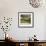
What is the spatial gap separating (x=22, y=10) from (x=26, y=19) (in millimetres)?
367

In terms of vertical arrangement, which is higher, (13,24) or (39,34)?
(13,24)

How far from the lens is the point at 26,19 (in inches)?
199

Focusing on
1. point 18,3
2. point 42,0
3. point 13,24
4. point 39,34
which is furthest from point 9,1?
point 39,34

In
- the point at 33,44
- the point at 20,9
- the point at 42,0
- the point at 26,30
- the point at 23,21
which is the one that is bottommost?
the point at 33,44

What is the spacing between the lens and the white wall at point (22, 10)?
500 centimetres

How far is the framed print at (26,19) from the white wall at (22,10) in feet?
0.37

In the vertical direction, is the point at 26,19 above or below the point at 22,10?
below

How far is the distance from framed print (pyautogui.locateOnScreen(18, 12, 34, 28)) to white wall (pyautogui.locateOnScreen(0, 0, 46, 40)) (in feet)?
0.37

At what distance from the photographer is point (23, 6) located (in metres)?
5.03

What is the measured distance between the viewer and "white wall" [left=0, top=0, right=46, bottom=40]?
5.00 m

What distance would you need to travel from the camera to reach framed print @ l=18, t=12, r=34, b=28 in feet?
16.5

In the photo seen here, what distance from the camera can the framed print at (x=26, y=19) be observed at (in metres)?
5.02

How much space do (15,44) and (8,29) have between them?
3.53 ft

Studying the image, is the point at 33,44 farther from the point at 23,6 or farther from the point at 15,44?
the point at 23,6
